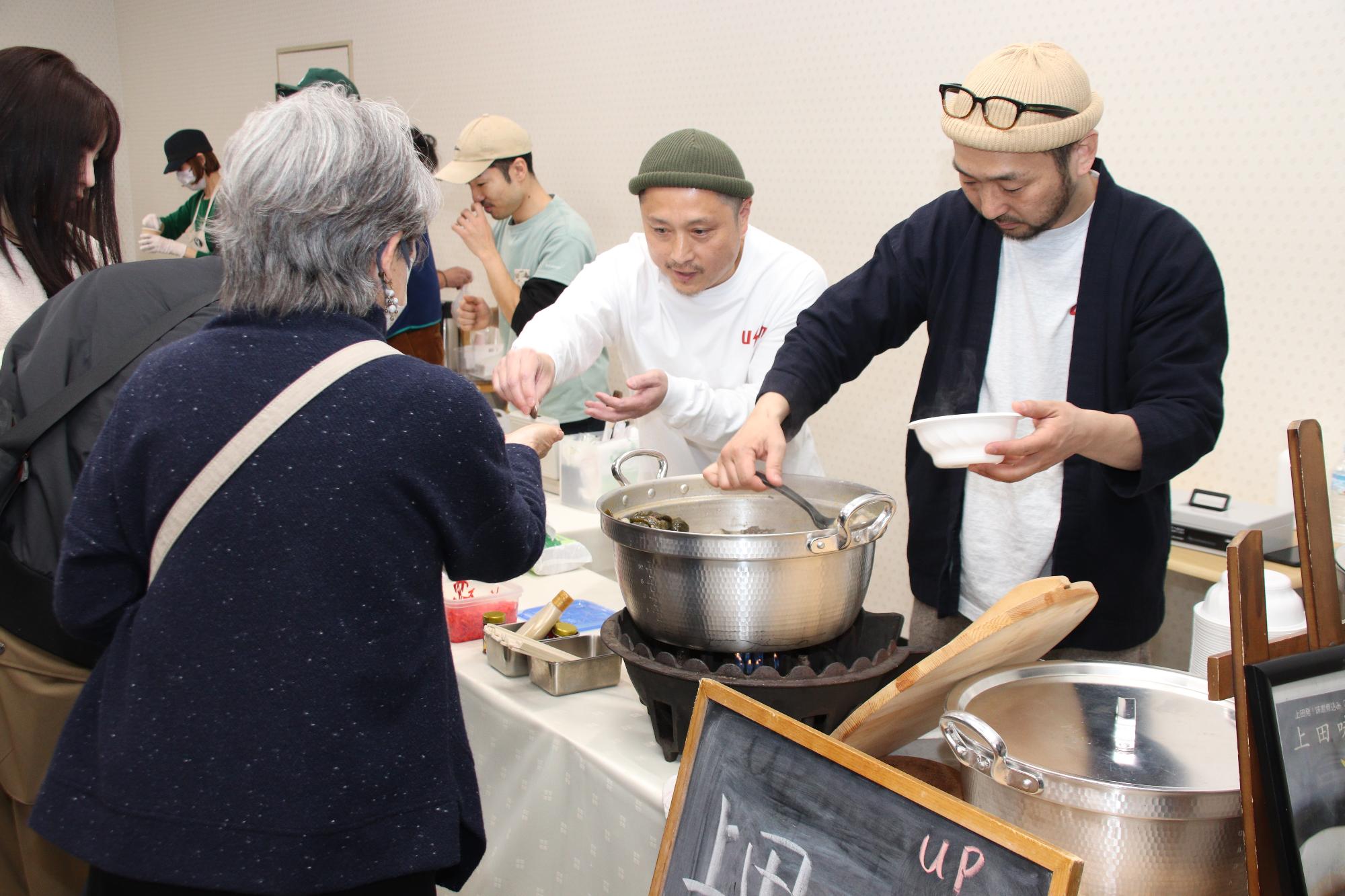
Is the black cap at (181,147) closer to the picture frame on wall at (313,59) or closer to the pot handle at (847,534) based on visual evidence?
the picture frame on wall at (313,59)

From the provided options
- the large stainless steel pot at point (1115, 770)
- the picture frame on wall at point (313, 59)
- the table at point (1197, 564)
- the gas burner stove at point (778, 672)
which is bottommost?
the table at point (1197, 564)

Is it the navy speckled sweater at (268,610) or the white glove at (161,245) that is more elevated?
the white glove at (161,245)

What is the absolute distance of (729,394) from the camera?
2.25 meters

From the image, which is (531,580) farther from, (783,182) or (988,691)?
(783,182)

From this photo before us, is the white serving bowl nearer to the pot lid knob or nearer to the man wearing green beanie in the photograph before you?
the pot lid knob

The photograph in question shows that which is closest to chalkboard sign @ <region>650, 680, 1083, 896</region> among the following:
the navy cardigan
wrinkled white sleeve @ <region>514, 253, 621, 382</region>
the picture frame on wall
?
the navy cardigan

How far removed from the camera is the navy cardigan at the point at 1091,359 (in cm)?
150

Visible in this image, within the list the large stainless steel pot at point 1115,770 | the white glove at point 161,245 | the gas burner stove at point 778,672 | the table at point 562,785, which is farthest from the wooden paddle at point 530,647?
the white glove at point 161,245

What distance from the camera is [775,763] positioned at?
101cm

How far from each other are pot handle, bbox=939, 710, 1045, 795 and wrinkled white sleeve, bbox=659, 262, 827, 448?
117cm

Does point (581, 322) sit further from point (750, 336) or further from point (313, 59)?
point (313, 59)

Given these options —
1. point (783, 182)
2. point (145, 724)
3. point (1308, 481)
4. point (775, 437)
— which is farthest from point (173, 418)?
point (783, 182)

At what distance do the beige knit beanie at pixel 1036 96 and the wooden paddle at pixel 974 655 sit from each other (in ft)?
2.34

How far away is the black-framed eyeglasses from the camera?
4.76ft
